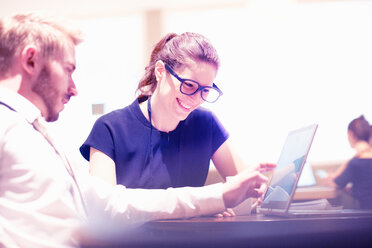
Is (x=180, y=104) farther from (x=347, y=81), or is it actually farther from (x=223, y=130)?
(x=347, y=81)

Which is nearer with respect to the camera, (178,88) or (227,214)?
(227,214)

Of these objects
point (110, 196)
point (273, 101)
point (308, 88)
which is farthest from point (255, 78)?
point (110, 196)

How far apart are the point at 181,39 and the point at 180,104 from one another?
0.26 m

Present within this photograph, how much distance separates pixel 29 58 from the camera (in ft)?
2.67

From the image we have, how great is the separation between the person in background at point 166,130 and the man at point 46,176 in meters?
0.50

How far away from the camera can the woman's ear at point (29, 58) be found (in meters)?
0.81

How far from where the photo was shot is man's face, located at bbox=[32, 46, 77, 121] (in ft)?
2.72

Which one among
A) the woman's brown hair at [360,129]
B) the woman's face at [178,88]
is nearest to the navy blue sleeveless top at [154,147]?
the woman's face at [178,88]

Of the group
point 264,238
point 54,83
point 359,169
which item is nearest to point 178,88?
point 54,83

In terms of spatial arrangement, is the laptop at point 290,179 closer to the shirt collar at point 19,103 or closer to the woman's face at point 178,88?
the woman's face at point 178,88

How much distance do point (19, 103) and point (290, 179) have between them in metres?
0.78

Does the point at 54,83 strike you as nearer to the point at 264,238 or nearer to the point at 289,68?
the point at 264,238

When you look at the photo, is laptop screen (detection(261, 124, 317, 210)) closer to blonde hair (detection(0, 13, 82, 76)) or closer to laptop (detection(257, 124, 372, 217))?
laptop (detection(257, 124, 372, 217))

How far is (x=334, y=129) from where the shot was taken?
462 centimetres
